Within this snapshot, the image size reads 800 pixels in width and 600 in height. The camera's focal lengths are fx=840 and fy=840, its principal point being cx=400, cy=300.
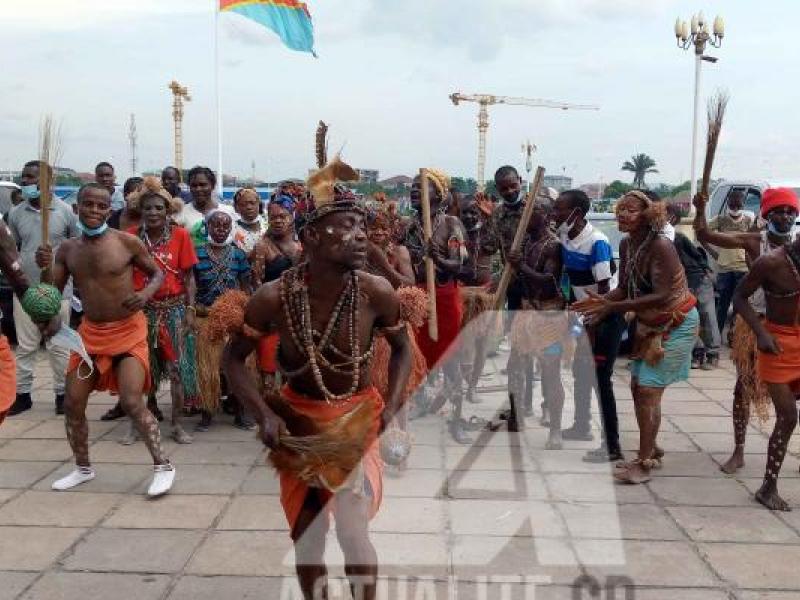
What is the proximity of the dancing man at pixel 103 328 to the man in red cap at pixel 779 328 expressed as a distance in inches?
137

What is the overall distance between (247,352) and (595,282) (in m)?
3.11

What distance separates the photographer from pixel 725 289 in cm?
982

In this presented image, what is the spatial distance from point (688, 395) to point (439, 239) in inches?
125

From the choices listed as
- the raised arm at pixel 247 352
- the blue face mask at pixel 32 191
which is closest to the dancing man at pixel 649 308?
the raised arm at pixel 247 352

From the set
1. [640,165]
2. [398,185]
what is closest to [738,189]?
[398,185]

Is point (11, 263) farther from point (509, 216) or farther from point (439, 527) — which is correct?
point (509, 216)

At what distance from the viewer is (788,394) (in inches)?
188

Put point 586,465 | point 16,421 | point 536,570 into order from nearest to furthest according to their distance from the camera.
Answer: point 536,570 → point 586,465 → point 16,421

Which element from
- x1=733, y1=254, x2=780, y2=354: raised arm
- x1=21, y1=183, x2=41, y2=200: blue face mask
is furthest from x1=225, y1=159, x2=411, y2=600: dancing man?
x1=21, y1=183, x2=41, y2=200: blue face mask

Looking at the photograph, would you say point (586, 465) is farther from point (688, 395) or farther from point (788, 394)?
point (688, 395)

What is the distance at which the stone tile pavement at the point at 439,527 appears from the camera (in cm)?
371

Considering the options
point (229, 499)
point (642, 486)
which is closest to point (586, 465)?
point (642, 486)

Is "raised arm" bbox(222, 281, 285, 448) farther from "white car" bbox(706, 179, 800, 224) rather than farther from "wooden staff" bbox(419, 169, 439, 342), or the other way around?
"white car" bbox(706, 179, 800, 224)

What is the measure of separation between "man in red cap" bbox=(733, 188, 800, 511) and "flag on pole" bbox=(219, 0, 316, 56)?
32.8 feet
